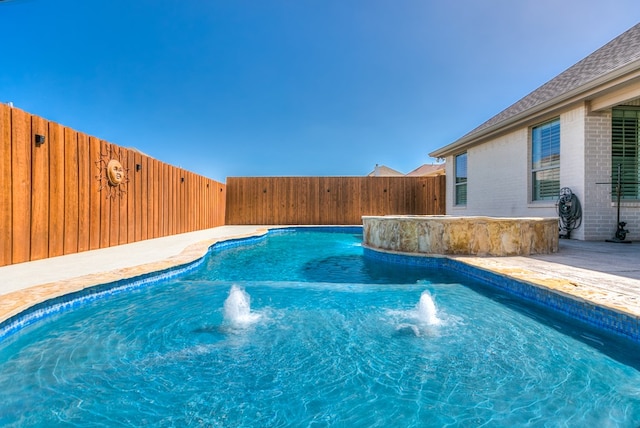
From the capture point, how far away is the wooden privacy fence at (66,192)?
3975 mm

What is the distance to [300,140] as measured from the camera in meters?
17.5

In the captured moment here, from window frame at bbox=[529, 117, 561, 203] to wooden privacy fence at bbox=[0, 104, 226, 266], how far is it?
8.95 m

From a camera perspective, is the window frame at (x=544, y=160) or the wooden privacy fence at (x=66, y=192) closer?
the wooden privacy fence at (x=66, y=192)

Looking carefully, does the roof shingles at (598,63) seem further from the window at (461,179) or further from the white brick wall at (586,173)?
the window at (461,179)

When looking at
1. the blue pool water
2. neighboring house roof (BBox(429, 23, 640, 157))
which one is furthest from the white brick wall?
the blue pool water

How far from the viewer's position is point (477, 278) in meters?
3.96

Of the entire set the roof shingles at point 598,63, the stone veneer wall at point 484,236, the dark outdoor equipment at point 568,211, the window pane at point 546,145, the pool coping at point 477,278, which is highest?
the roof shingles at point 598,63

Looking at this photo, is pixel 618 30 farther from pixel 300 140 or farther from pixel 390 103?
pixel 300 140

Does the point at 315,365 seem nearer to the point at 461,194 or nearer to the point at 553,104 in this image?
the point at 553,104

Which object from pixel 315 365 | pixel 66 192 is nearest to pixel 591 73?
pixel 315 365

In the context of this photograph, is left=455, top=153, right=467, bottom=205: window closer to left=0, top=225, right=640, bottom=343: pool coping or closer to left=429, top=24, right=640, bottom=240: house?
left=429, top=24, right=640, bottom=240: house

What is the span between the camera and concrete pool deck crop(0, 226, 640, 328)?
251 centimetres

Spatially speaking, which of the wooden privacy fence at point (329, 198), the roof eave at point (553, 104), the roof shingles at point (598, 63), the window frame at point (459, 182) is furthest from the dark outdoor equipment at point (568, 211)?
the wooden privacy fence at point (329, 198)

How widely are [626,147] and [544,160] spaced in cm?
128
